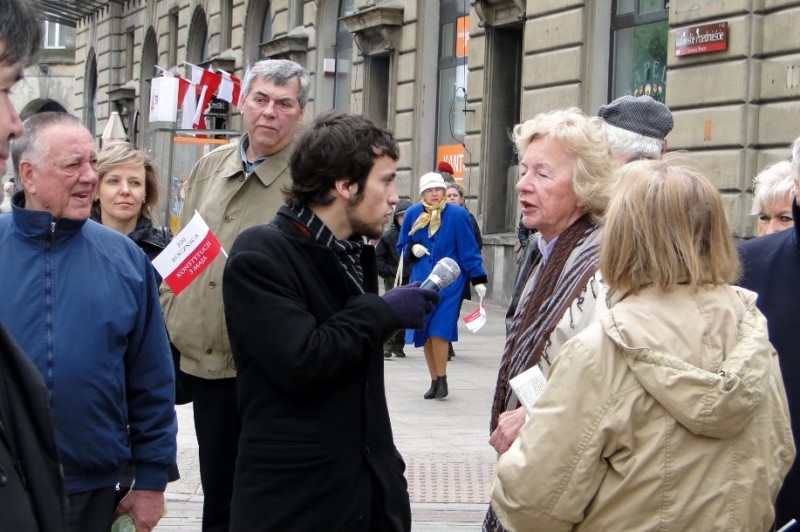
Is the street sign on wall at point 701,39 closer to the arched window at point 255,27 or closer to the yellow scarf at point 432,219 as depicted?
the yellow scarf at point 432,219

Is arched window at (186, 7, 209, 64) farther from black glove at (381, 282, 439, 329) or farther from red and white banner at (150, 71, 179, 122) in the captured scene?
black glove at (381, 282, 439, 329)

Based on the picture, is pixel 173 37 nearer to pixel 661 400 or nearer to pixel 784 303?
pixel 784 303

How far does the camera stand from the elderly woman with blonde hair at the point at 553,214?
3.70 meters

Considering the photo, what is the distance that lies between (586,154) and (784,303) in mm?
714

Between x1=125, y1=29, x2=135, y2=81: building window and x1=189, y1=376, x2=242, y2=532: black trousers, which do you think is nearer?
x1=189, y1=376, x2=242, y2=532: black trousers

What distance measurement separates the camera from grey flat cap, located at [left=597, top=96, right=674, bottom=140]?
435 cm

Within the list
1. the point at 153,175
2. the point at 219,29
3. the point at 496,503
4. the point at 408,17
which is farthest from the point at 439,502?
the point at 219,29

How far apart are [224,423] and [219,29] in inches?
1049

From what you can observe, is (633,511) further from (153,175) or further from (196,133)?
(196,133)

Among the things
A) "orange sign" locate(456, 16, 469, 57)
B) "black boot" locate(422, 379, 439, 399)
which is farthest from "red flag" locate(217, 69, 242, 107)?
"black boot" locate(422, 379, 439, 399)

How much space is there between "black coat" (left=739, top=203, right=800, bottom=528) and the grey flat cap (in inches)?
28.3

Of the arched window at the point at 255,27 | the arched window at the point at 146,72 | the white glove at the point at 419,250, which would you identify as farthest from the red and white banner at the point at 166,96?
the white glove at the point at 419,250

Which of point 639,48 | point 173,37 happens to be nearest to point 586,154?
point 639,48

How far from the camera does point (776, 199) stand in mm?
5027
